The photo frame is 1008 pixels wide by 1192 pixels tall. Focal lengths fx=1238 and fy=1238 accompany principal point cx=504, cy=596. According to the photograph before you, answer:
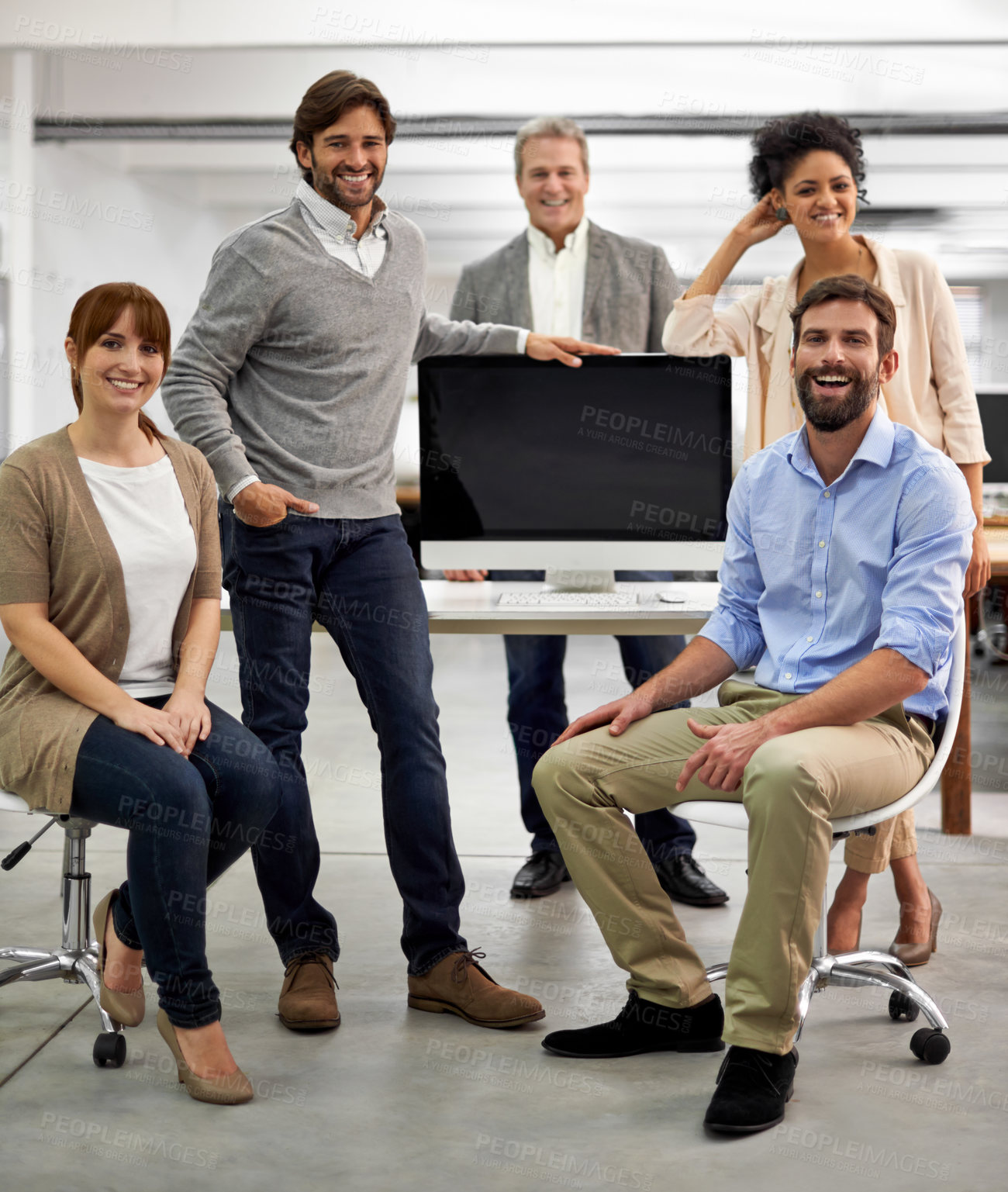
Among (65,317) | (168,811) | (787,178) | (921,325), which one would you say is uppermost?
(65,317)

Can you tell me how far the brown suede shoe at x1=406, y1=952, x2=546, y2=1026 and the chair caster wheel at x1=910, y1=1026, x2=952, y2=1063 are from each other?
25.8 inches

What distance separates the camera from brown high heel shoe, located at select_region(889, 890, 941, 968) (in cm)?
258

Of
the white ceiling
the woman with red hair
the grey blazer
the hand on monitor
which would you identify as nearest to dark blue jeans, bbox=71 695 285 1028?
the woman with red hair

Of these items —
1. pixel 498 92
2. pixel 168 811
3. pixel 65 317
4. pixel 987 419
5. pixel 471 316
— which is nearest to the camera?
pixel 168 811

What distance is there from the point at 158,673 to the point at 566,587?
1116 mm

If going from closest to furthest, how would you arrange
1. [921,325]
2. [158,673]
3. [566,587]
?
[158,673] < [921,325] < [566,587]

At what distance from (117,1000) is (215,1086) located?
0.94ft

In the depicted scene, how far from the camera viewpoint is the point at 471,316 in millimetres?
3281

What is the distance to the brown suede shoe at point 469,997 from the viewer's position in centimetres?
224

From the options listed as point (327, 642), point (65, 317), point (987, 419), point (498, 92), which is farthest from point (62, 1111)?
point (65, 317)

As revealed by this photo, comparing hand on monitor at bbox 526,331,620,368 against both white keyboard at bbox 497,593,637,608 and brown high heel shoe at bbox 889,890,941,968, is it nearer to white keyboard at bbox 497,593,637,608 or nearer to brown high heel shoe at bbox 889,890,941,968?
white keyboard at bbox 497,593,637,608

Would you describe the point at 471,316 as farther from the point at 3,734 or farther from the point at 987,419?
the point at 987,419

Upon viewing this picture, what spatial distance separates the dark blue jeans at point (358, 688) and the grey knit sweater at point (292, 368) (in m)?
0.10

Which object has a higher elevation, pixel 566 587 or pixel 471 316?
pixel 471 316
